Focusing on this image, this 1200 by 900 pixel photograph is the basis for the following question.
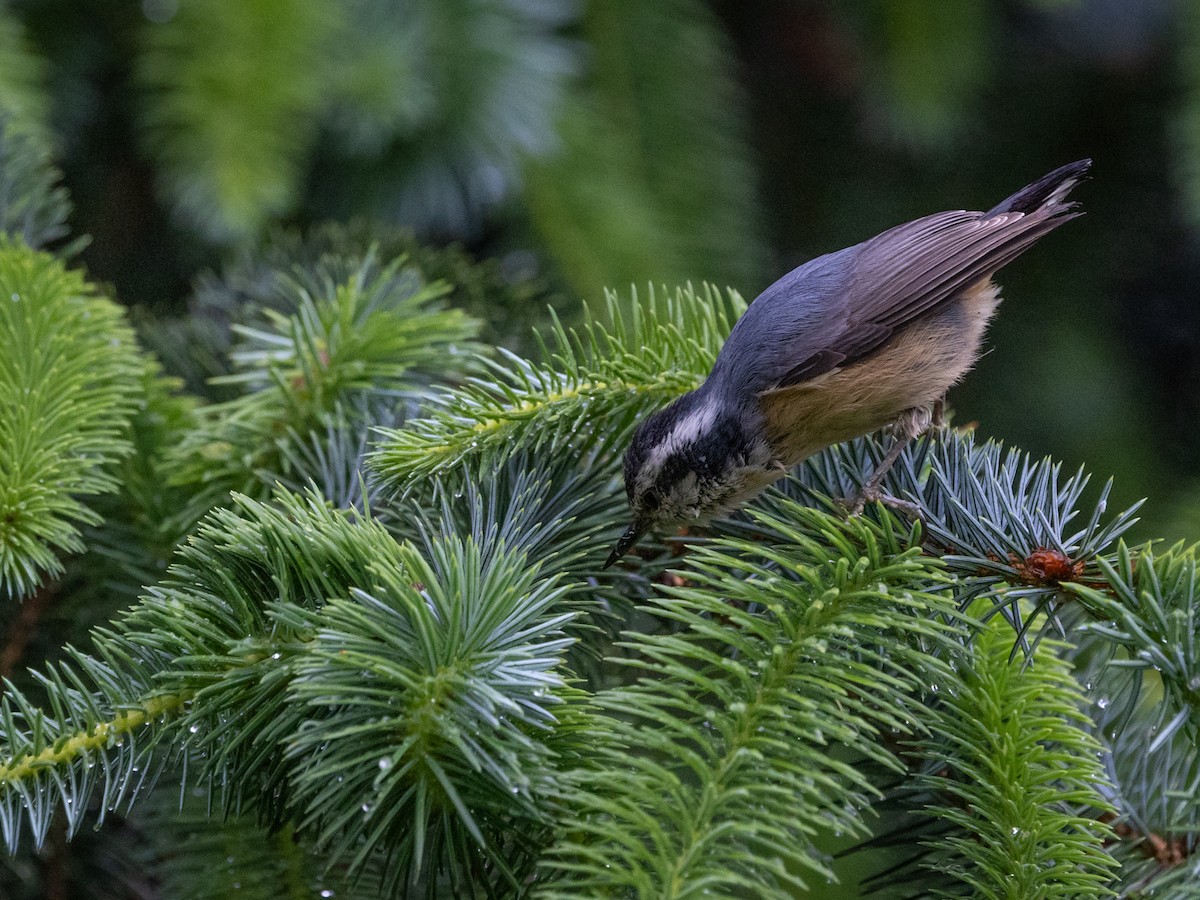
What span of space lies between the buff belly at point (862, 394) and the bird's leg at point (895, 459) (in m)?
0.03

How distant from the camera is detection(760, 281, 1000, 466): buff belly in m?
1.70

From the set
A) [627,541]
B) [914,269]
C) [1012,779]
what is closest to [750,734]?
Answer: [1012,779]

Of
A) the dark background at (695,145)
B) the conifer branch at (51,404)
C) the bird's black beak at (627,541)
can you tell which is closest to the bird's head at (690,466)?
the bird's black beak at (627,541)

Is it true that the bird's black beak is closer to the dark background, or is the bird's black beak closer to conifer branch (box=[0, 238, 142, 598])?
conifer branch (box=[0, 238, 142, 598])

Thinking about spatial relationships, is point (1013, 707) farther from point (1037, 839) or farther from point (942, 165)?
point (942, 165)

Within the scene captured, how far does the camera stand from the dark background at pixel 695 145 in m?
2.12

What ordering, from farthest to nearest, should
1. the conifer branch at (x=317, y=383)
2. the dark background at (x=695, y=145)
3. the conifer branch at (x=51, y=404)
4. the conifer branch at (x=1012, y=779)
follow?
the dark background at (x=695, y=145)
the conifer branch at (x=317, y=383)
the conifer branch at (x=51, y=404)
the conifer branch at (x=1012, y=779)

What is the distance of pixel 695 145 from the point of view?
2.61 metres

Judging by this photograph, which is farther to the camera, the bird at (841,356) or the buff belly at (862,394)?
the buff belly at (862,394)

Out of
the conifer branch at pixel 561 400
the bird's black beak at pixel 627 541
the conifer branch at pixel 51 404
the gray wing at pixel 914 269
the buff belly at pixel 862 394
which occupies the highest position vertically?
the gray wing at pixel 914 269

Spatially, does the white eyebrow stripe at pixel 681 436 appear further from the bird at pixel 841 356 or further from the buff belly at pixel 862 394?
the buff belly at pixel 862 394

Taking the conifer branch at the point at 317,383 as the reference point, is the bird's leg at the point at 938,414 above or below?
above

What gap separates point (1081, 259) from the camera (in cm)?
287

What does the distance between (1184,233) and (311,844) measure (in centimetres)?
287
